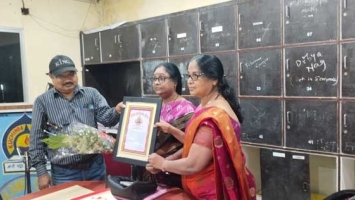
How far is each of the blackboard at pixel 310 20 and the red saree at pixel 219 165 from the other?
1.14 meters

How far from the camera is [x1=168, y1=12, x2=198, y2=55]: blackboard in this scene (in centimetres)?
289

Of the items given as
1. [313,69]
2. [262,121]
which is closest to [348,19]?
[313,69]

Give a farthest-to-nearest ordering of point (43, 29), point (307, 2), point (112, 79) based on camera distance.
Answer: point (112, 79) < point (43, 29) < point (307, 2)

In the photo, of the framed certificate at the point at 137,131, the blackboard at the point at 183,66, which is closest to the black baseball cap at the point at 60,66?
the framed certificate at the point at 137,131

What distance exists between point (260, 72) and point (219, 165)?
4.18 feet

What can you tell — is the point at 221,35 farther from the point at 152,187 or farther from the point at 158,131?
the point at 152,187

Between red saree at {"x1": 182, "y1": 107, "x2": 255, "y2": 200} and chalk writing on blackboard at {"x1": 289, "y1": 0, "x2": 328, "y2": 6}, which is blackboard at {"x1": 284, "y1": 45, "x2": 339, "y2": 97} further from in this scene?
red saree at {"x1": 182, "y1": 107, "x2": 255, "y2": 200}

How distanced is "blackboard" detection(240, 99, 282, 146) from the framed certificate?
1225 millimetres

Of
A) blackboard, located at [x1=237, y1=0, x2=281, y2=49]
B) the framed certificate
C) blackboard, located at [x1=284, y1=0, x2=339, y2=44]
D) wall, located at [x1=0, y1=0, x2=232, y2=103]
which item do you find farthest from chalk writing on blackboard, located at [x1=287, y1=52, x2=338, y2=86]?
wall, located at [x1=0, y1=0, x2=232, y2=103]

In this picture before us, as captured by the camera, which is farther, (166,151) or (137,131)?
(166,151)

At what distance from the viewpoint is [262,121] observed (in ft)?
8.12

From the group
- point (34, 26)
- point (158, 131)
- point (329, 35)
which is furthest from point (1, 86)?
point (329, 35)

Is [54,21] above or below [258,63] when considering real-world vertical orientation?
above

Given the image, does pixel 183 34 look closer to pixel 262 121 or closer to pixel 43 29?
pixel 262 121
